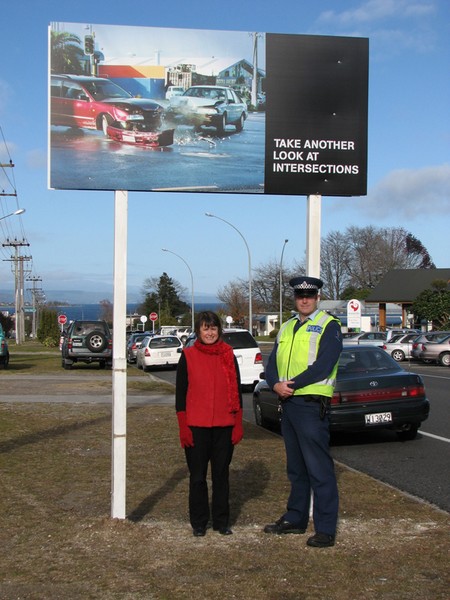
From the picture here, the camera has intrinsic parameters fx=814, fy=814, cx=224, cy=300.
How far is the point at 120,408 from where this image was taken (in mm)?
6293

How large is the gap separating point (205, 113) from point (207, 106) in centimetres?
6

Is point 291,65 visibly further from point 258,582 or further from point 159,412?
point 159,412

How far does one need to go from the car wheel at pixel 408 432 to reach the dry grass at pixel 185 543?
3.41 meters

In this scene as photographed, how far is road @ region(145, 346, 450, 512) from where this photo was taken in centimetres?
841

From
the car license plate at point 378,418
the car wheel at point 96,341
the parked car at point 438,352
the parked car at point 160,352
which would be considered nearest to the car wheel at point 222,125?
the car license plate at point 378,418

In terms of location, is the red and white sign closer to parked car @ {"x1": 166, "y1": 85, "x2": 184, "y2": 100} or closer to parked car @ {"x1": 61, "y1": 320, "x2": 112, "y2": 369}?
parked car @ {"x1": 61, "y1": 320, "x2": 112, "y2": 369}

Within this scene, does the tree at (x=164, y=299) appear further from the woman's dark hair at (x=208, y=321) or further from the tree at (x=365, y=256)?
the woman's dark hair at (x=208, y=321)

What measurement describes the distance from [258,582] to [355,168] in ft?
12.5

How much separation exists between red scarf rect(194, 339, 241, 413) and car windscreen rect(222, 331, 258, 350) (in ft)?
46.5

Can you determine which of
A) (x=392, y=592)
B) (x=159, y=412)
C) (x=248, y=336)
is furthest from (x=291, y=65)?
(x=248, y=336)

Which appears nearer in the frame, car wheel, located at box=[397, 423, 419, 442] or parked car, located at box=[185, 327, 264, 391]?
car wheel, located at box=[397, 423, 419, 442]

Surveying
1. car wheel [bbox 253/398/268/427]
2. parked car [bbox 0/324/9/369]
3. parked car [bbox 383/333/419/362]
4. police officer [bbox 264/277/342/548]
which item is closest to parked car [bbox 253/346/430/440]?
car wheel [bbox 253/398/268/427]

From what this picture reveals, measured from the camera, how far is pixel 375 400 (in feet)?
38.0

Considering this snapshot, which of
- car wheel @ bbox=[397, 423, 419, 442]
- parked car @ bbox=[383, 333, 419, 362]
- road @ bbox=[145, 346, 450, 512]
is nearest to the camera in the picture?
road @ bbox=[145, 346, 450, 512]
